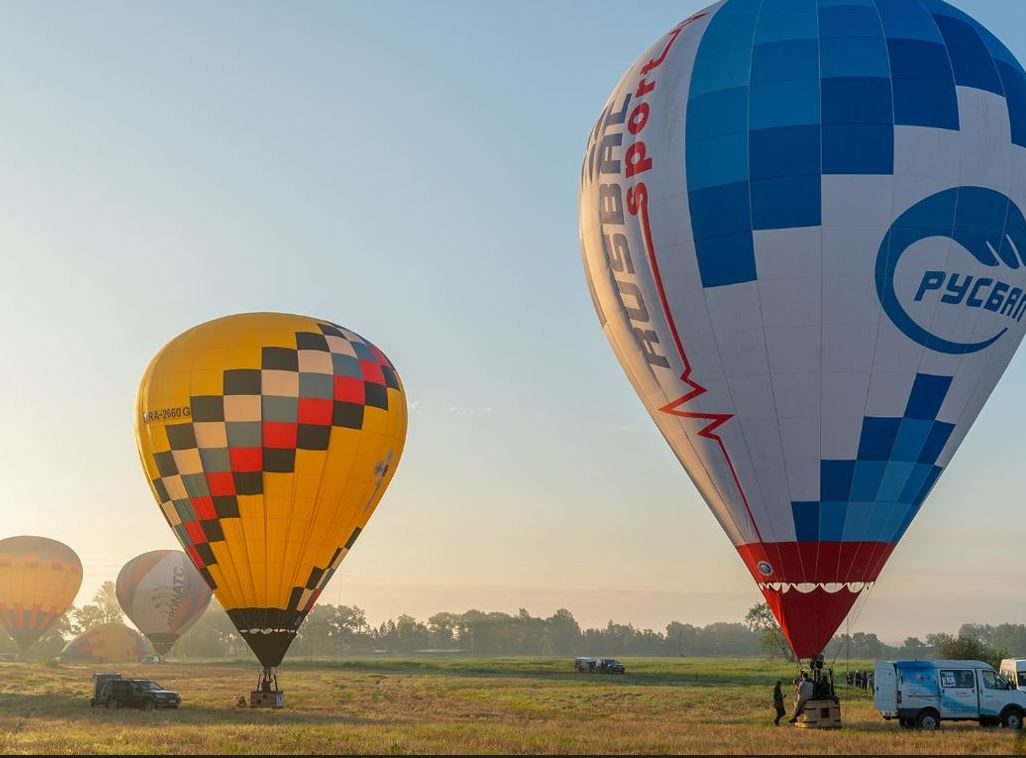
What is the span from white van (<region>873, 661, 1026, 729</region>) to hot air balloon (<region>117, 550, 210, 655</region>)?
7315cm

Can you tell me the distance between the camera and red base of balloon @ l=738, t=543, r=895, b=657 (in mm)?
26094

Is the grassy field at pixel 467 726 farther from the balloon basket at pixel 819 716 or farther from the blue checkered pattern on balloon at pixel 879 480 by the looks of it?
the blue checkered pattern on balloon at pixel 879 480

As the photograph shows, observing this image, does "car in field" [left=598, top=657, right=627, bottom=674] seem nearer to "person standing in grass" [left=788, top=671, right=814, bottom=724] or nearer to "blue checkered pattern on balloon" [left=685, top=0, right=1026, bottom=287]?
"person standing in grass" [left=788, top=671, right=814, bottom=724]

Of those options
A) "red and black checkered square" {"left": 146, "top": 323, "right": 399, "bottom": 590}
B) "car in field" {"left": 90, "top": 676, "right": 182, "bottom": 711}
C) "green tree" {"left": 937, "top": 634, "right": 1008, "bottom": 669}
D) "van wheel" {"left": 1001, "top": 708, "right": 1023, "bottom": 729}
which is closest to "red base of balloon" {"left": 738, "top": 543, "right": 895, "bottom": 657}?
"van wheel" {"left": 1001, "top": 708, "right": 1023, "bottom": 729}

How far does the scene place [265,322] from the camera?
38.2 m

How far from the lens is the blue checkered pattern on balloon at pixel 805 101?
26234 mm

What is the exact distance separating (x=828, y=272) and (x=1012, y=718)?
13134 mm

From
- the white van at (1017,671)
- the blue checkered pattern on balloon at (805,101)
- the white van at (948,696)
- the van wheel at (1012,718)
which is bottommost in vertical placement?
the van wheel at (1012,718)

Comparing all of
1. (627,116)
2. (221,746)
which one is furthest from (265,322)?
(221,746)

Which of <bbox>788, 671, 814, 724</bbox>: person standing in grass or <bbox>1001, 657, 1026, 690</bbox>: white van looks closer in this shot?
<bbox>788, 671, 814, 724</bbox>: person standing in grass

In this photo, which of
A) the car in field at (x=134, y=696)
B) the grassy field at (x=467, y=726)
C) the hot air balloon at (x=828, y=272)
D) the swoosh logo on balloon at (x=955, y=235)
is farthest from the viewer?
the car in field at (x=134, y=696)

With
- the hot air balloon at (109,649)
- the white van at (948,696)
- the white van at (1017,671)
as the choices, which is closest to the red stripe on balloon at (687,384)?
the white van at (948,696)

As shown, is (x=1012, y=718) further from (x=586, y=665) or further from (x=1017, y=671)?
(x=586, y=665)

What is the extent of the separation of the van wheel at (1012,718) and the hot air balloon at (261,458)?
794 inches
